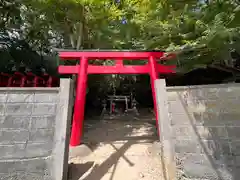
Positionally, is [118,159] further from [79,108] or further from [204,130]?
[204,130]

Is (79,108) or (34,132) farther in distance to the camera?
(79,108)

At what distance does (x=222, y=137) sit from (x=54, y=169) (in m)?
2.38

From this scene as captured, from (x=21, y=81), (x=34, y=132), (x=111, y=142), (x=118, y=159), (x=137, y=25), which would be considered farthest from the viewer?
(x=21, y=81)

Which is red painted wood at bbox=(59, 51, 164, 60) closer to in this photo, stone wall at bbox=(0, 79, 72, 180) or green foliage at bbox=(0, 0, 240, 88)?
green foliage at bbox=(0, 0, 240, 88)

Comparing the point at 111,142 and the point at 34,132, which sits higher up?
the point at 34,132

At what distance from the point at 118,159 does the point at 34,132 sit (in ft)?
5.66

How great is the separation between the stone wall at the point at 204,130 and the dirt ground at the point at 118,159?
649 millimetres

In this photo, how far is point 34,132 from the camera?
9.23 ft

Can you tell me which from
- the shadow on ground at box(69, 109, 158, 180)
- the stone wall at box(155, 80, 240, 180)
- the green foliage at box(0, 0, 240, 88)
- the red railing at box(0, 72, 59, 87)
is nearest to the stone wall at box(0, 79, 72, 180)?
the shadow on ground at box(69, 109, 158, 180)

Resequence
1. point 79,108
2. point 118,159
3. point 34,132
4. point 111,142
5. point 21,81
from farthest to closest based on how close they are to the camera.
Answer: point 21,81 → point 111,142 → point 79,108 → point 118,159 → point 34,132

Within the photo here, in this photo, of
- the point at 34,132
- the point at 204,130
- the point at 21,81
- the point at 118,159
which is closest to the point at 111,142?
the point at 118,159

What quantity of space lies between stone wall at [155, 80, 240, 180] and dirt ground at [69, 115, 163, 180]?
0.65 m

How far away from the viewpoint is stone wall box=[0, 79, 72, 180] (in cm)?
268

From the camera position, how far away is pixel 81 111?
4.38 metres
